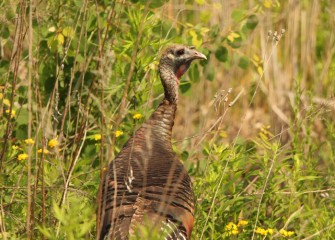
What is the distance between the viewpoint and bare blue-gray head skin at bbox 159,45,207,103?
5258 millimetres

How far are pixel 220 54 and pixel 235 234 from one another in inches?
60.2

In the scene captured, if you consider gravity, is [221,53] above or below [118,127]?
above

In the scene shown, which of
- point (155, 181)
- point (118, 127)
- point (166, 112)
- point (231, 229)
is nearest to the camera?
point (155, 181)

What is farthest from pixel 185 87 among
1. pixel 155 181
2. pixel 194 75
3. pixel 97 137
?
pixel 155 181

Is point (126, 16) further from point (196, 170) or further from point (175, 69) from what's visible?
point (196, 170)

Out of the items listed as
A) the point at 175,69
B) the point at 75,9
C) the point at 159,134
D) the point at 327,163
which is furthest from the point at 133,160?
the point at 327,163

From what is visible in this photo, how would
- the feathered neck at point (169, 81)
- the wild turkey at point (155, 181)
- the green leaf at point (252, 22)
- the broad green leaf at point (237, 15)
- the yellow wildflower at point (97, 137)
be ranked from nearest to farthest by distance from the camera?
the wild turkey at point (155, 181), the yellow wildflower at point (97, 137), the feathered neck at point (169, 81), the broad green leaf at point (237, 15), the green leaf at point (252, 22)

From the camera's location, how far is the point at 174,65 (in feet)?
17.6

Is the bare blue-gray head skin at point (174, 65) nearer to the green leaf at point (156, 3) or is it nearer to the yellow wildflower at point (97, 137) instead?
the green leaf at point (156, 3)

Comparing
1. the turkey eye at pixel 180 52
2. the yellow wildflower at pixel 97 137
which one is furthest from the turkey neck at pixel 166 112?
the yellow wildflower at pixel 97 137

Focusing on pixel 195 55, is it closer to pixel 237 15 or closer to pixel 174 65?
pixel 174 65

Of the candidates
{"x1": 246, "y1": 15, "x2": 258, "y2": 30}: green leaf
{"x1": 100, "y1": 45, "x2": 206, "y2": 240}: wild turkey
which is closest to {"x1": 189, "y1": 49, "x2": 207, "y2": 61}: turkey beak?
{"x1": 100, "y1": 45, "x2": 206, "y2": 240}: wild turkey

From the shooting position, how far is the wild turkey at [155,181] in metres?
4.12

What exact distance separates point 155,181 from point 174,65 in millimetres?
1052
